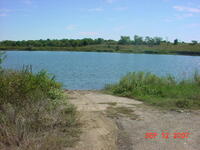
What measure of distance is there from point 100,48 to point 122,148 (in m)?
88.1

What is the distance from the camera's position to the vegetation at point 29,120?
13.0ft

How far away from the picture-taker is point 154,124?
5945mm

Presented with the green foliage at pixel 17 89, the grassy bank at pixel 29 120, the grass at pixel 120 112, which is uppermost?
the green foliage at pixel 17 89

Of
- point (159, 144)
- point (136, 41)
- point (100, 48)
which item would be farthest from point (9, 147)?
point (136, 41)

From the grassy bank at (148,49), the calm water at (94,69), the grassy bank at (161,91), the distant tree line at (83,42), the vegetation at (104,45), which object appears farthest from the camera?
the distant tree line at (83,42)

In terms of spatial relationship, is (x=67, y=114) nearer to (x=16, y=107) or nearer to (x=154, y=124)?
(x=16, y=107)

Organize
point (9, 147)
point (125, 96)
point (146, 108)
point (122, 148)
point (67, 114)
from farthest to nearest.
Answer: point (125, 96)
point (146, 108)
point (67, 114)
point (122, 148)
point (9, 147)

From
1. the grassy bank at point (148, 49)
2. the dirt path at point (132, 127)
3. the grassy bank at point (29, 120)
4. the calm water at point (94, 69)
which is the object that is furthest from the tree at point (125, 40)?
the grassy bank at point (29, 120)

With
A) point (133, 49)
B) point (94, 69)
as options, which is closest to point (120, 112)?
point (94, 69)

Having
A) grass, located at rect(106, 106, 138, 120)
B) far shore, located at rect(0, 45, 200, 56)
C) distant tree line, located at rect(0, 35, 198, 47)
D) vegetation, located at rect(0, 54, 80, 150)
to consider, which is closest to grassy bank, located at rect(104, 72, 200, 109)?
grass, located at rect(106, 106, 138, 120)

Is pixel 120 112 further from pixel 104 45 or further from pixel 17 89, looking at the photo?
pixel 104 45

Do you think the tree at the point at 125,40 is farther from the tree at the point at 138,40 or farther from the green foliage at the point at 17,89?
the green foliage at the point at 17,89

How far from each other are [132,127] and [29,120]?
93.3 inches

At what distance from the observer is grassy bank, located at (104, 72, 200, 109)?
26.8ft
